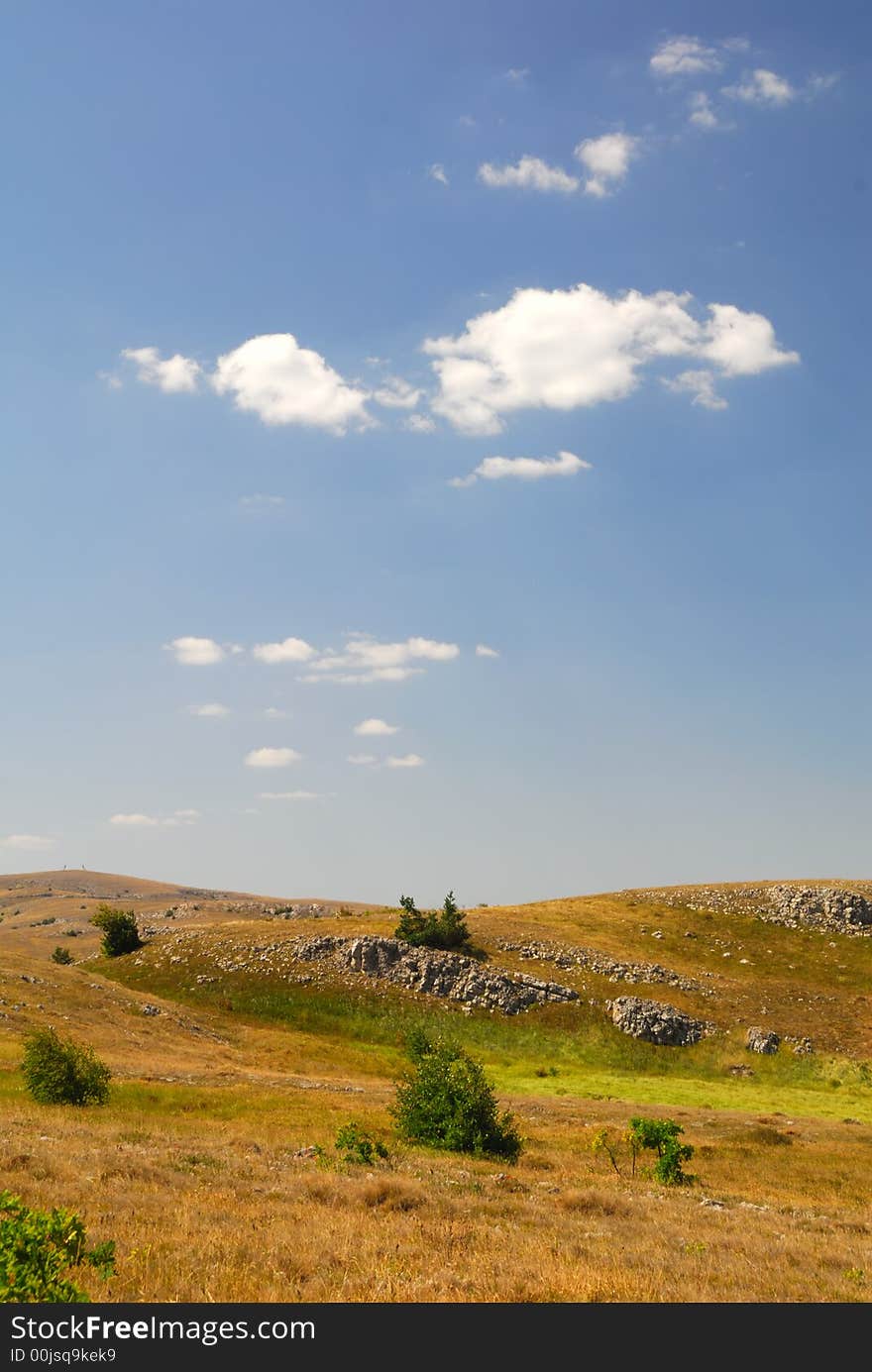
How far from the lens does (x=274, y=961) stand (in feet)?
238

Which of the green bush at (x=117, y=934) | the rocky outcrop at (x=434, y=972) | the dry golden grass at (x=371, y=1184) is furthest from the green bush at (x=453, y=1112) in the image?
the green bush at (x=117, y=934)

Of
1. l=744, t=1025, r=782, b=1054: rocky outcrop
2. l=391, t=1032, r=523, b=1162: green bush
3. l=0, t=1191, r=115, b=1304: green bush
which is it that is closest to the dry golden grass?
l=0, t=1191, r=115, b=1304: green bush

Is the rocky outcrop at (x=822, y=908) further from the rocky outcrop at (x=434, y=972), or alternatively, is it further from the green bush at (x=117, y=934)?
the green bush at (x=117, y=934)

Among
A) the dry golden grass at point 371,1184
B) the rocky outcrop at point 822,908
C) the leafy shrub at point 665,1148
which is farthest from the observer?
the rocky outcrop at point 822,908

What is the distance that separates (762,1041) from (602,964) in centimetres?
1687

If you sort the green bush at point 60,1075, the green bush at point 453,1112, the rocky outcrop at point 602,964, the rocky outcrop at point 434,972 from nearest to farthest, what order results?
the green bush at point 453,1112, the green bush at point 60,1075, the rocky outcrop at point 434,972, the rocky outcrop at point 602,964

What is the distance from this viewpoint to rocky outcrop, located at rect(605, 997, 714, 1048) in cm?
6425

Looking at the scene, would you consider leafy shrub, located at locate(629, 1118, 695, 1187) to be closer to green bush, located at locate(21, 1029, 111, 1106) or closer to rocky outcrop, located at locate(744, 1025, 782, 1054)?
green bush, located at locate(21, 1029, 111, 1106)

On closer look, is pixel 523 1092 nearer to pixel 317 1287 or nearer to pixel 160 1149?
pixel 160 1149

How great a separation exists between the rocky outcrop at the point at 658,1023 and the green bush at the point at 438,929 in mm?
16627

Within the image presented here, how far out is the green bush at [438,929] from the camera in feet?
252

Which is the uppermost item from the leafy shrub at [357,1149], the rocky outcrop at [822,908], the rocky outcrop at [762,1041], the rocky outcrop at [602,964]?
the leafy shrub at [357,1149]

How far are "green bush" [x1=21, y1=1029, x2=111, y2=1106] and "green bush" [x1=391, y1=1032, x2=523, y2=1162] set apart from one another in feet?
41.0
